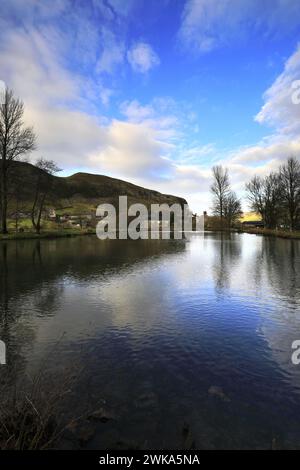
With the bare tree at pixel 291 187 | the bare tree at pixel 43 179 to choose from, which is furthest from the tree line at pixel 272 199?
the bare tree at pixel 43 179

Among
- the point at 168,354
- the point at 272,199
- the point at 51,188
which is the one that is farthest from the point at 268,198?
the point at 168,354

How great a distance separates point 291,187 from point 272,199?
1187cm

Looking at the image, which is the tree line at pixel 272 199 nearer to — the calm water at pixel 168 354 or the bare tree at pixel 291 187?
the bare tree at pixel 291 187

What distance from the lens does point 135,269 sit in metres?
19.3

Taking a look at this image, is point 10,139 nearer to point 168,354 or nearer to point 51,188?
point 51,188

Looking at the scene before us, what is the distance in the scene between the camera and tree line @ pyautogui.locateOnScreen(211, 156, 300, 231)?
205ft

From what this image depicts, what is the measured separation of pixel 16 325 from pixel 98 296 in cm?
399

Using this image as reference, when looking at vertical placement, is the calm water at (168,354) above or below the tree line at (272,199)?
below

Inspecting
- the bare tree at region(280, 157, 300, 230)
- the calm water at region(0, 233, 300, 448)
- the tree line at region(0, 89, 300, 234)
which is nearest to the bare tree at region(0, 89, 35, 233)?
the tree line at region(0, 89, 300, 234)

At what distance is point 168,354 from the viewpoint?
6.89 metres

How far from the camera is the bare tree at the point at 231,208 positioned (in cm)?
9261

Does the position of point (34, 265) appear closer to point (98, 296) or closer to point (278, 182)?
point (98, 296)

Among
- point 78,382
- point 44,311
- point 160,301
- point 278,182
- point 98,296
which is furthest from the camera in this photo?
point 278,182
